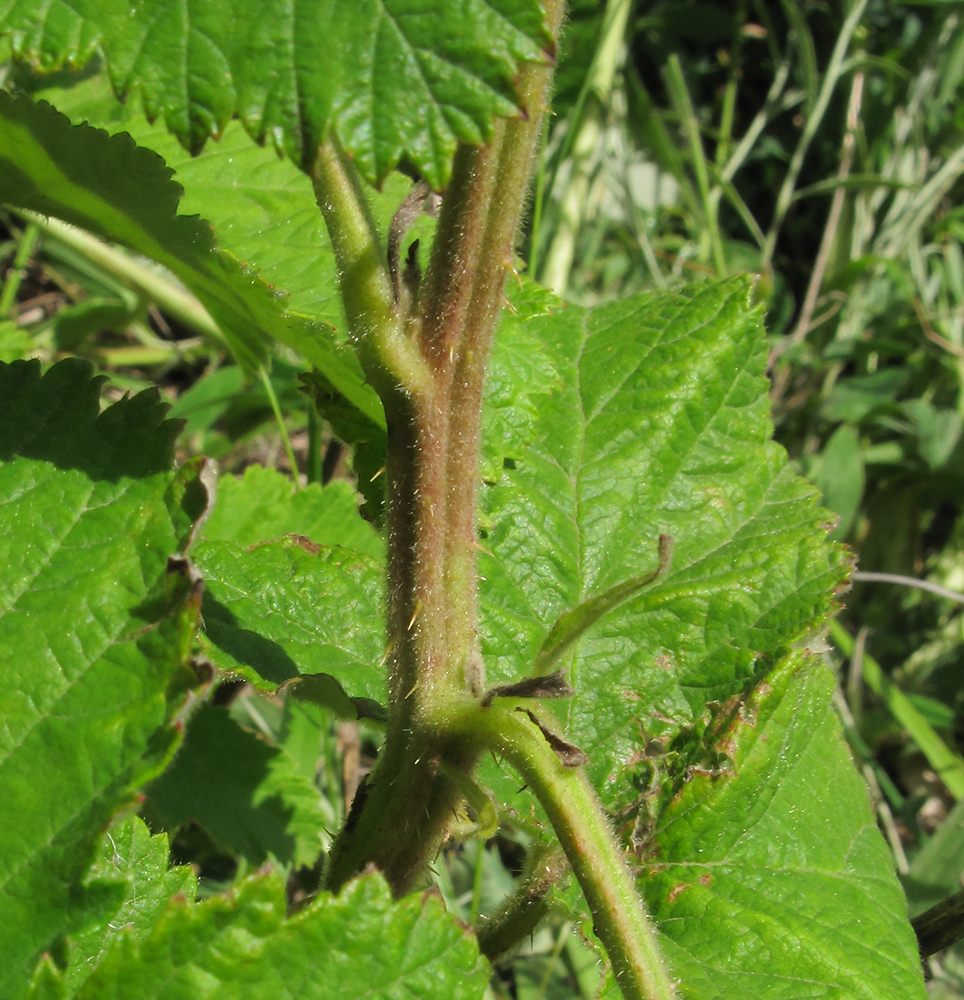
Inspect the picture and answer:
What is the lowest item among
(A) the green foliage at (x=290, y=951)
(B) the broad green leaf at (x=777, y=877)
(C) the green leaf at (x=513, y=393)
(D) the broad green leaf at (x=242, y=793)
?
(D) the broad green leaf at (x=242, y=793)

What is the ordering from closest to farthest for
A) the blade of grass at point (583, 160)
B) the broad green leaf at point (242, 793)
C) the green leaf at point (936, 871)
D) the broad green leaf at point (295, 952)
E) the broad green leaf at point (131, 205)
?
the broad green leaf at point (295, 952)
the broad green leaf at point (131, 205)
the broad green leaf at point (242, 793)
the green leaf at point (936, 871)
the blade of grass at point (583, 160)

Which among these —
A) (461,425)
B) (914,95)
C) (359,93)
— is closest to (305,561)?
(461,425)

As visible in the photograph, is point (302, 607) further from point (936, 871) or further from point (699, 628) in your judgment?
point (936, 871)

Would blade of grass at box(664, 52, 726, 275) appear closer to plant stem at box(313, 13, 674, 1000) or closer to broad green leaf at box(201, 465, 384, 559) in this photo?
broad green leaf at box(201, 465, 384, 559)

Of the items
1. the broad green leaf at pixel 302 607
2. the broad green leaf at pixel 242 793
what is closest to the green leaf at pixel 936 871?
the broad green leaf at pixel 242 793

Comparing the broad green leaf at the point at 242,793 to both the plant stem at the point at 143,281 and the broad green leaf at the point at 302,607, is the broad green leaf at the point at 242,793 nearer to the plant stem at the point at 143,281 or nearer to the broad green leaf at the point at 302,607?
the broad green leaf at the point at 302,607

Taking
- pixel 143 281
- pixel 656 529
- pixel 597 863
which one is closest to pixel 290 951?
pixel 597 863

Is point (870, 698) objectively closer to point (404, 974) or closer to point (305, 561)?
point (305, 561)
